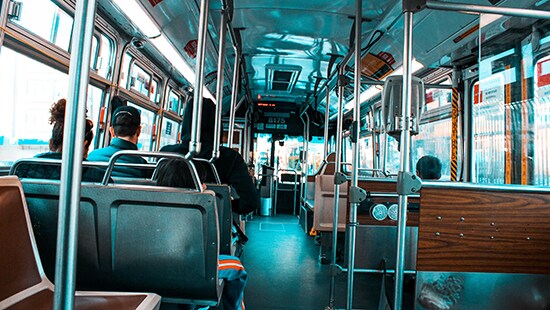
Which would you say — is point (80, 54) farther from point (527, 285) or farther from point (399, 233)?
point (527, 285)

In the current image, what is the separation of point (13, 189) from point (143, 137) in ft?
12.9

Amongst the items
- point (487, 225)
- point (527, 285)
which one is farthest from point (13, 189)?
point (527, 285)

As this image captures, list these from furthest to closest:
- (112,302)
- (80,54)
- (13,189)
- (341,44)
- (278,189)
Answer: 1. (278,189)
2. (341,44)
3. (13,189)
4. (112,302)
5. (80,54)

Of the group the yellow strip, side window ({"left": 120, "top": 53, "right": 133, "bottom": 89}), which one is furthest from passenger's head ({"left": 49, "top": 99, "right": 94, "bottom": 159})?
the yellow strip

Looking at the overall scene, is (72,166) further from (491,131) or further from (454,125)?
(454,125)

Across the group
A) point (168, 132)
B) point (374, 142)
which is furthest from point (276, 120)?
point (168, 132)

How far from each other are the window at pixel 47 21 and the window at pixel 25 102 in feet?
0.68

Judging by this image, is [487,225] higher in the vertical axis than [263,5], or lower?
lower

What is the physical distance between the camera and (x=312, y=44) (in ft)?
15.1

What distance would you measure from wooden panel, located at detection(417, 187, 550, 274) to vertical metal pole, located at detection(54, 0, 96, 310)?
147 centimetres

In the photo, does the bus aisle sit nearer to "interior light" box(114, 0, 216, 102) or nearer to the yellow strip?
the yellow strip

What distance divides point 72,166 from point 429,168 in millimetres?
3896

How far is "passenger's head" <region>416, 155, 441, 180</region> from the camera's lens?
157 inches

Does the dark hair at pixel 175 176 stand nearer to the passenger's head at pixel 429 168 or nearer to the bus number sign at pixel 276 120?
the passenger's head at pixel 429 168
